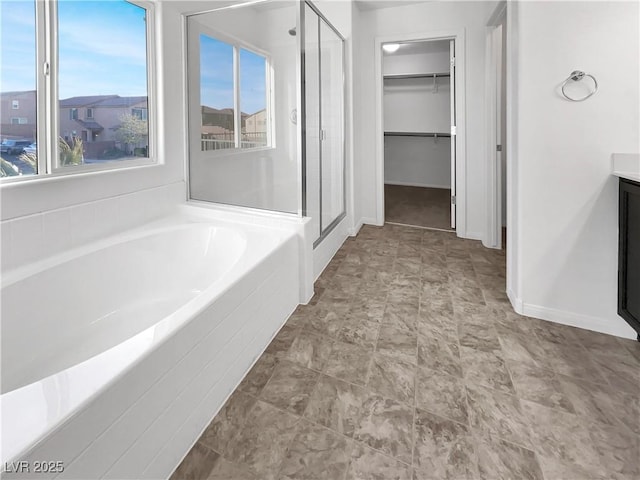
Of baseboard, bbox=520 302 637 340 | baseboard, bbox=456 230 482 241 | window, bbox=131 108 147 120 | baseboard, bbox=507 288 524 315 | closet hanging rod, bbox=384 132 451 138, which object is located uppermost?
closet hanging rod, bbox=384 132 451 138

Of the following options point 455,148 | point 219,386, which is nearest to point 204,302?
point 219,386

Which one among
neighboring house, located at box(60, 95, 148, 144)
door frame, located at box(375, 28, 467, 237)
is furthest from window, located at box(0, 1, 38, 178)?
door frame, located at box(375, 28, 467, 237)

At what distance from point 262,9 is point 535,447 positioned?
304cm

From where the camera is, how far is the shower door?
282cm

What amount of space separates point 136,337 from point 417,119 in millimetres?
6169

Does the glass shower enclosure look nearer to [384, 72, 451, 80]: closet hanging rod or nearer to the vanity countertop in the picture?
the vanity countertop

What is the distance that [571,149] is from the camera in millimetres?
2084

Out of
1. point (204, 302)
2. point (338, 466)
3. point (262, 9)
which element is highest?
point (262, 9)

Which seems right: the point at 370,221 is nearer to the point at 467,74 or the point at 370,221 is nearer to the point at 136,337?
the point at 467,74

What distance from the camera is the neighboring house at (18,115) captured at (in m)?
1.72

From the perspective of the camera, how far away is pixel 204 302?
140cm

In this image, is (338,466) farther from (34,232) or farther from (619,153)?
(619,153)

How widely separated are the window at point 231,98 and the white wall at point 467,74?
1.37 m

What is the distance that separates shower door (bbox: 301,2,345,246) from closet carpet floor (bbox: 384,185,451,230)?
1.26m
